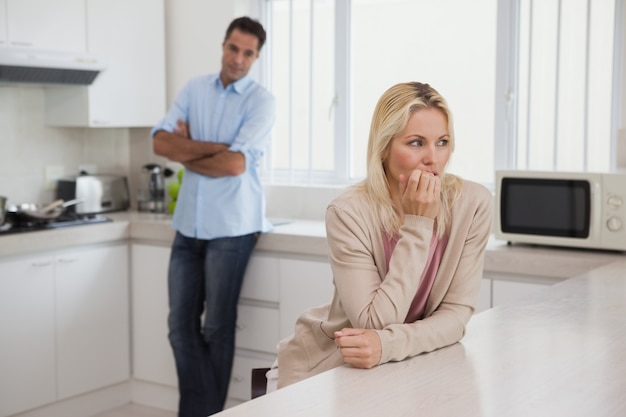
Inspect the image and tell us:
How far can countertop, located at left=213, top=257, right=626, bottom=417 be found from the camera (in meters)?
1.44

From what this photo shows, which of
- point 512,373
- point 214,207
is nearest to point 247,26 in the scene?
point 214,207

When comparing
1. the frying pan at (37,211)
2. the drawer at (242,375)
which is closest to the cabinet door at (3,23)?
the frying pan at (37,211)

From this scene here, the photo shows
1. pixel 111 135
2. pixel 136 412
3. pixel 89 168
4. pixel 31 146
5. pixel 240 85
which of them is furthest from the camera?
pixel 111 135

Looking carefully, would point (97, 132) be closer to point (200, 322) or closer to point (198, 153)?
point (198, 153)

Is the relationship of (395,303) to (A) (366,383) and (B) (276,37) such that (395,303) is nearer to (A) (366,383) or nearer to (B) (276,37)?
(A) (366,383)

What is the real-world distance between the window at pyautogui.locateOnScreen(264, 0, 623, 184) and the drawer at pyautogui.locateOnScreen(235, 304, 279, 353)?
79 cm

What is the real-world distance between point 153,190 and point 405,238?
277cm

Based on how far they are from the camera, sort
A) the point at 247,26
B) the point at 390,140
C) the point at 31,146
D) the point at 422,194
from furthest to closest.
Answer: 1. the point at 31,146
2. the point at 247,26
3. the point at 390,140
4. the point at 422,194

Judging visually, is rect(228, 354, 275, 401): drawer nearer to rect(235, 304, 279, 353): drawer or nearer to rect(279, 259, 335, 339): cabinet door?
rect(235, 304, 279, 353): drawer

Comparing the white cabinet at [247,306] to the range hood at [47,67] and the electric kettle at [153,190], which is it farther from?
the range hood at [47,67]

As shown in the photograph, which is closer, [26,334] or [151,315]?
[26,334]

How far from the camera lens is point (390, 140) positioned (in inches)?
78.4

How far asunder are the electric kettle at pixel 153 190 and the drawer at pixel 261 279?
85cm

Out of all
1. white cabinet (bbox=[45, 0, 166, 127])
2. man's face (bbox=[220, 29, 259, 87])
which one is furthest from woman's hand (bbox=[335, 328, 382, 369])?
white cabinet (bbox=[45, 0, 166, 127])
